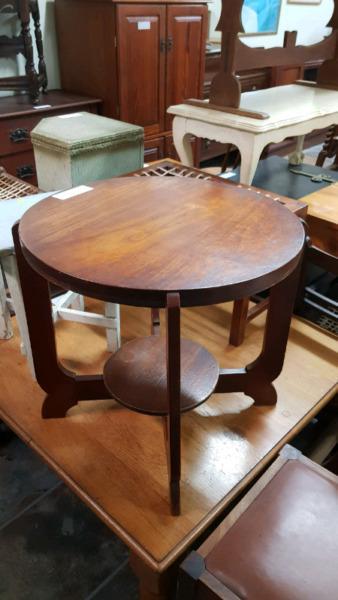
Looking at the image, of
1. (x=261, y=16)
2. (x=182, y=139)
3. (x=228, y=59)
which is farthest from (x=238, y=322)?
(x=261, y=16)

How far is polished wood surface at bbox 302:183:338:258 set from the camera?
6.16ft

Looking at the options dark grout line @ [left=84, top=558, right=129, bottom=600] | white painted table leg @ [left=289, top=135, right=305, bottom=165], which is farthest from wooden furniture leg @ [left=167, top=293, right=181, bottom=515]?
white painted table leg @ [left=289, top=135, right=305, bottom=165]

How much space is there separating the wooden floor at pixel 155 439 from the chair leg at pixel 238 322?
0.04 metres

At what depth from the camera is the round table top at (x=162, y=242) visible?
2.91ft

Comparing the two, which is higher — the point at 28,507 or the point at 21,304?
the point at 21,304

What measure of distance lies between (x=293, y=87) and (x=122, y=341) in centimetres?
178

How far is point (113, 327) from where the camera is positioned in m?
1.54

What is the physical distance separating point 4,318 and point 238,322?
2.69 ft

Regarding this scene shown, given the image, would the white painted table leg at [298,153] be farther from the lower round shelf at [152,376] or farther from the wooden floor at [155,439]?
the lower round shelf at [152,376]

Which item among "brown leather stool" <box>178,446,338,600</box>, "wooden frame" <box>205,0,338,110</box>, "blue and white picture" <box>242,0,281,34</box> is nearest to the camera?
"brown leather stool" <box>178,446,338,600</box>

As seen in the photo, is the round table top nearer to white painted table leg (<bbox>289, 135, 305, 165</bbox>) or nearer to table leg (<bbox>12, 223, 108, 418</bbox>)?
table leg (<bbox>12, 223, 108, 418</bbox>)

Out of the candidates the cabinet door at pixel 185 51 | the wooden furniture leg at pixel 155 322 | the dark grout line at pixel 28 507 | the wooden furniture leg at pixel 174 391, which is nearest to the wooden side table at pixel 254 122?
the wooden furniture leg at pixel 155 322

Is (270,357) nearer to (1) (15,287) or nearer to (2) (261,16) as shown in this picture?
(1) (15,287)

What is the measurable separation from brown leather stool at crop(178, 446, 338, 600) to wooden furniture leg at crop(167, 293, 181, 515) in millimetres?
170
